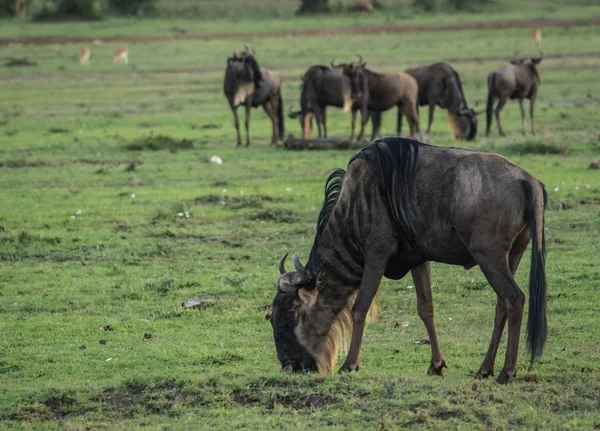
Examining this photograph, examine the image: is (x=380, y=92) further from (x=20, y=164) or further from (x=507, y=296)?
(x=507, y=296)

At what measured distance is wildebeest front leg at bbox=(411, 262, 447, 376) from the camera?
742cm

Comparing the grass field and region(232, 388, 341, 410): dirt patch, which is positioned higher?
region(232, 388, 341, 410): dirt patch

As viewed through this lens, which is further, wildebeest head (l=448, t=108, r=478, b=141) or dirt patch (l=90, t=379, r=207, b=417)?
wildebeest head (l=448, t=108, r=478, b=141)

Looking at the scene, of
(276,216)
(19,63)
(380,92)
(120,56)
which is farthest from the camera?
(120,56)

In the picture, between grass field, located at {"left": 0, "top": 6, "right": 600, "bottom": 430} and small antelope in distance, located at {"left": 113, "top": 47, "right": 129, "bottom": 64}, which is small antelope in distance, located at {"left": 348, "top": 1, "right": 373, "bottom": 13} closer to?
small antelope in distance, located at {"left": 113, "top": 47, "right": 129, "bottom": 64}

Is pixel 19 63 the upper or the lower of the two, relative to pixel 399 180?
lower

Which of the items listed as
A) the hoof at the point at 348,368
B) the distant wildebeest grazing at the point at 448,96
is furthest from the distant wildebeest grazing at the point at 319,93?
the hoof at the point at 348,368

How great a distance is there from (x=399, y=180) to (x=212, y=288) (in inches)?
139

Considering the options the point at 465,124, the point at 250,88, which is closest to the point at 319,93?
the point at 250,88


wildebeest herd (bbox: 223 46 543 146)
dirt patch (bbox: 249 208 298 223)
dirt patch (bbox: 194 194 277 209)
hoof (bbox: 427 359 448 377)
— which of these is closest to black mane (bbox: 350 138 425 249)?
hoof (bbox: 427 359 448 377)

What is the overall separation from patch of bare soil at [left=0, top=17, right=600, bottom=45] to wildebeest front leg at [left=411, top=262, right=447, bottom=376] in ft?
122

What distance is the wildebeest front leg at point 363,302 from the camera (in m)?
7.25

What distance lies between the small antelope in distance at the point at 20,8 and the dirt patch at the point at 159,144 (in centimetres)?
3491

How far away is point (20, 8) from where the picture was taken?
53219mm
